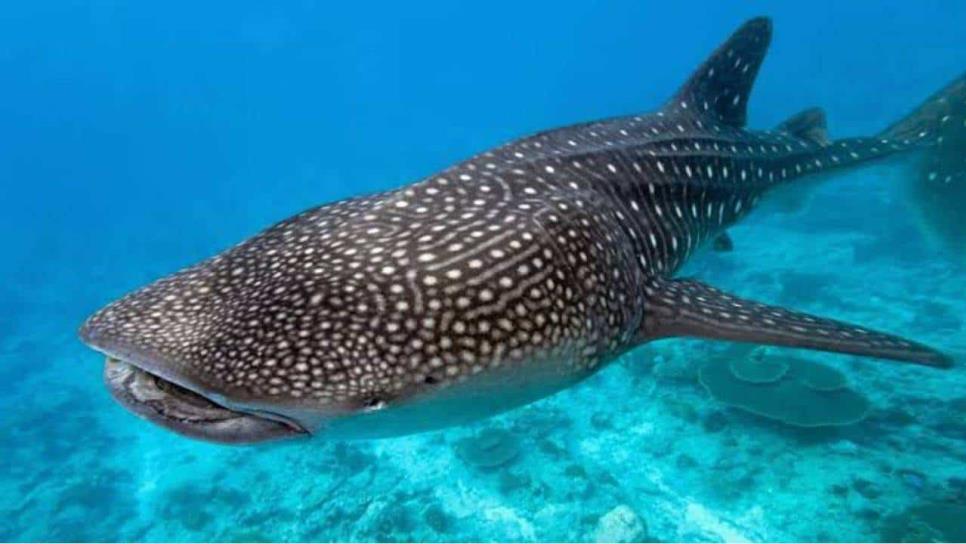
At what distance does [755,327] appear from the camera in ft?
13.9

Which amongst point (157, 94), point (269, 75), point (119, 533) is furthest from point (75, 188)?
point (119, 533)

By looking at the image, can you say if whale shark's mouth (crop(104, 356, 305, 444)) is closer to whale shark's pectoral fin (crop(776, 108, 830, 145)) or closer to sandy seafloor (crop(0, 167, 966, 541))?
sandy seafloor (crop(0, 167, 966, 541))

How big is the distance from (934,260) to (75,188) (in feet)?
287

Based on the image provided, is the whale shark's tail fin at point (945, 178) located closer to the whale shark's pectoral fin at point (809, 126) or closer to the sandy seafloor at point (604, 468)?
the sandy seafloor at point (604, 468)

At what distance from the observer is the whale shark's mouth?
107 inches

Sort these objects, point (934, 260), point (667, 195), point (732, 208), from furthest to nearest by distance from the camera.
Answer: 1. point (934, 260)
2. point (732, 208)
3. point (667, 195)

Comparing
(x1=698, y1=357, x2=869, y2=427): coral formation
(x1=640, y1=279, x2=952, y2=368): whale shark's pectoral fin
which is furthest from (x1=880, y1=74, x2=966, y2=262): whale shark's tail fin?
(x1=640, y1=279, x2=952, y2=368): whale shark's pectoral fin

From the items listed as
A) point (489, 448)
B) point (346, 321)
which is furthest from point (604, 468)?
point (346, 321)

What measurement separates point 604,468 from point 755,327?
5916 mm

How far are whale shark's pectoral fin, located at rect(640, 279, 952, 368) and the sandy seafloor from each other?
2481 mm

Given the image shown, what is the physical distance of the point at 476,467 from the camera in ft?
33.6

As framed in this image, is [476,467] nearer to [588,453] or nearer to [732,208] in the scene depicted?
[588,453]

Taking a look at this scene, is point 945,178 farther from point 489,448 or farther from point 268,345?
point 268,345

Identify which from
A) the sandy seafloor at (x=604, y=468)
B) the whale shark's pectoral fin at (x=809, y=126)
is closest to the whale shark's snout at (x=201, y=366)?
the sandy seafloor at (x=604, y=468)
